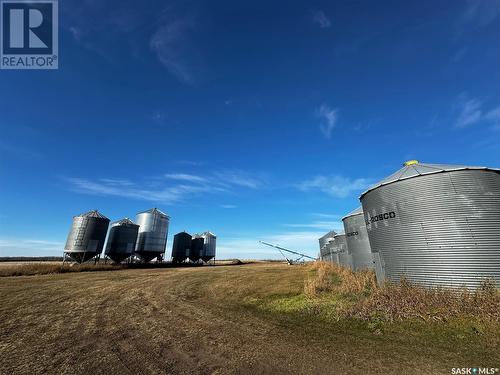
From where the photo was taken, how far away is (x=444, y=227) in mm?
12148

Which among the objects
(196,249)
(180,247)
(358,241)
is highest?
(358,241)

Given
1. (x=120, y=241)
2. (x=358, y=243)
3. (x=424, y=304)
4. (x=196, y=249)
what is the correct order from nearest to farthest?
1. (x=424, y=304)
2. (x=358, y=243)
3. (x=120, y=241)
4. (x=196, y=249)

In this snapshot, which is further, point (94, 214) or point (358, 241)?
point (94, 214)

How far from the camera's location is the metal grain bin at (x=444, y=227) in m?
11.4

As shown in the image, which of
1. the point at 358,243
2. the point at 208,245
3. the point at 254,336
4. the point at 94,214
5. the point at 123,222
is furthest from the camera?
the point at 208,245

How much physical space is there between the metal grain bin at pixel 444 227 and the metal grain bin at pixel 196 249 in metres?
Answer: 66.1

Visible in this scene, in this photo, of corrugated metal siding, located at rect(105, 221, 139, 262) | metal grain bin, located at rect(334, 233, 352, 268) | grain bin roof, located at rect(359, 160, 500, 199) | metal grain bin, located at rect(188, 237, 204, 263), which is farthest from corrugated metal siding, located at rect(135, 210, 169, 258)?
grain bin roof, located at rect(359, 160, 500, 199)

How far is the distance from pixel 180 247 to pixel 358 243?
177 ft

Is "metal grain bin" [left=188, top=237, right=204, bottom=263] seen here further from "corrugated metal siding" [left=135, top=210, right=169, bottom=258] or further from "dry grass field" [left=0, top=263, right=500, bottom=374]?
"dry grass field" [left=0, top=263, right=500, bottom=374]

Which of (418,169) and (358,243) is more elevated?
(418,169)

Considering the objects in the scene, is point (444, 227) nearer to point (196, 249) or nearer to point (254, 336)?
point (254, 336)

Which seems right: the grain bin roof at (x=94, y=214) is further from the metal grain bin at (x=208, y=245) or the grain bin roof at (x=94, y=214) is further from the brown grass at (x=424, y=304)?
the brown grass at (x=424, y=304)

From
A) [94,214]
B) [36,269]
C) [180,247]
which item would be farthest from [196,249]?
[36,269]

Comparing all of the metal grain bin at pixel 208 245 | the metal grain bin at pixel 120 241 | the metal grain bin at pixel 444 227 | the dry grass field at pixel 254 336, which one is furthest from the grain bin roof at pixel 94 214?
the metal grain bin at pixel 444 227
